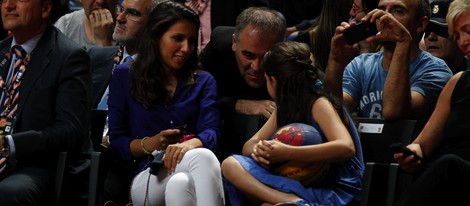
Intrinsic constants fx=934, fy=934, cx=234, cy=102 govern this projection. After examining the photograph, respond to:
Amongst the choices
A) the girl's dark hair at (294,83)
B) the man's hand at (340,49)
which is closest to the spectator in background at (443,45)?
the man's hand at (340,49)

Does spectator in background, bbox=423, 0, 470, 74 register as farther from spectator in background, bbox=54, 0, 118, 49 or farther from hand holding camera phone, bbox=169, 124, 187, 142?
spectator in background, bbox=54, 0, 118, 49

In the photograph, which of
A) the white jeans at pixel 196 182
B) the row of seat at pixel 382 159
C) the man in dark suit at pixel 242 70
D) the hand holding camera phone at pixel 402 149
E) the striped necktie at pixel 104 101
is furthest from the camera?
the striped necktie at pixel 104 101

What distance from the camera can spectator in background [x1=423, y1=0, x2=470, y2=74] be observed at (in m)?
5.50

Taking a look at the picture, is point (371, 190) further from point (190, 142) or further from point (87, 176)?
point (87, 176)

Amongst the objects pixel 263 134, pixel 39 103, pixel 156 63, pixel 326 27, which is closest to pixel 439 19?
pixel 326 27

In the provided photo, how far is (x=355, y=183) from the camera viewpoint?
4219 mm

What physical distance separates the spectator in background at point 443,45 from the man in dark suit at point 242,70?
1.02 meters

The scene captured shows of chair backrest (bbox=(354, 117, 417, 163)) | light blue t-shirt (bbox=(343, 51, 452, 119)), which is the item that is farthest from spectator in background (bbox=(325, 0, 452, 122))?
chair backrest (bbox=(354, 117, 417, 163))

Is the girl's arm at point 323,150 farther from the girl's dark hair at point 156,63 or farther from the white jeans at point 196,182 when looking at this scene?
the girl's dark hair at point 156,63

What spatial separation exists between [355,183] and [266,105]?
0.87m

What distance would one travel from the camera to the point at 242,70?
16.8 feet

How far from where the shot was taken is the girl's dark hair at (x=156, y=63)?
473 cm

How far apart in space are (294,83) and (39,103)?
1270 mm

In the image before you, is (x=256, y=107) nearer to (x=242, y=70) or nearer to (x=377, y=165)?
(x=242, y=70)
